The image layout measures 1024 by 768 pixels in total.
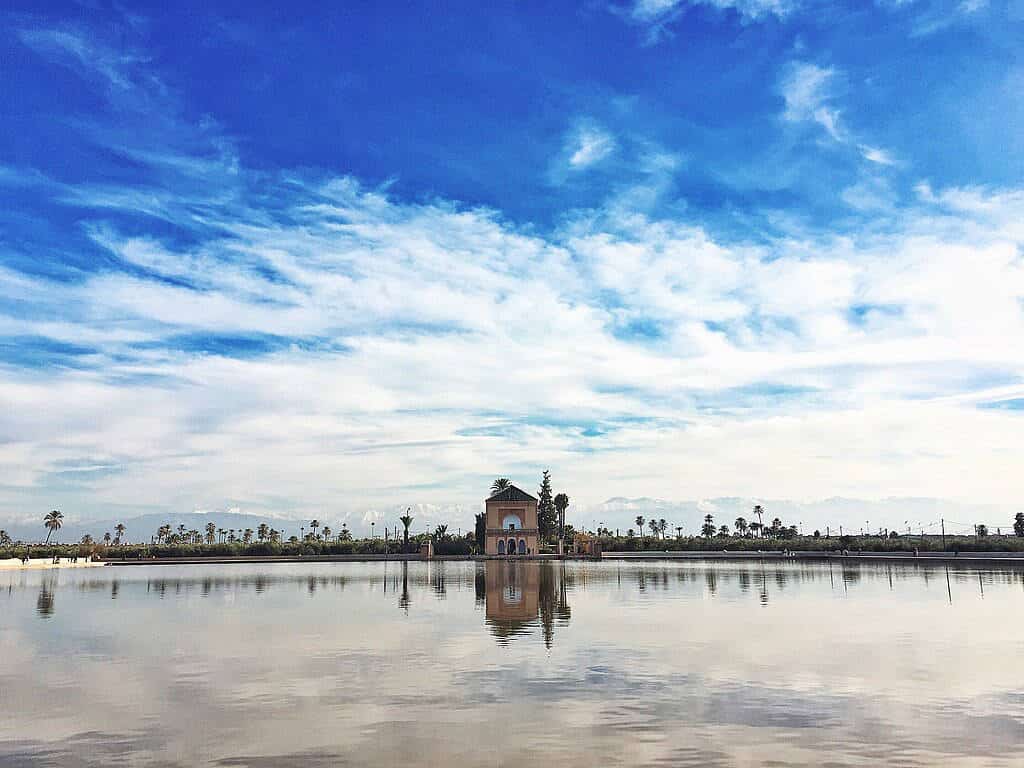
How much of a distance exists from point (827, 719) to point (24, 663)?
646 inches

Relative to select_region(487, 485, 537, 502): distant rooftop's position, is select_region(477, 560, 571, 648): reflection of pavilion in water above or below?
below

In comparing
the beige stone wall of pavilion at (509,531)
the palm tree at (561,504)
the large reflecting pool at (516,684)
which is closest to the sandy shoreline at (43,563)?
the beige stone wall of pavilion at (509,531)

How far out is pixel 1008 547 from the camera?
74.2 metres

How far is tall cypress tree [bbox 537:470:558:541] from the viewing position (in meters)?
103

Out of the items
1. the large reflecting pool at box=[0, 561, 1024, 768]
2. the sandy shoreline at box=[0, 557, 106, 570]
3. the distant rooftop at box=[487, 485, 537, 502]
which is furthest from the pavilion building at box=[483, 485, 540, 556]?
the large reflecting pool at box=[0, 561, 1024, 768]

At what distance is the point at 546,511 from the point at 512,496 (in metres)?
17.2

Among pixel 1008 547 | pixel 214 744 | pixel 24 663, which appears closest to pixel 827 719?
pixel 214 744

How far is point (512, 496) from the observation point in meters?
87.8

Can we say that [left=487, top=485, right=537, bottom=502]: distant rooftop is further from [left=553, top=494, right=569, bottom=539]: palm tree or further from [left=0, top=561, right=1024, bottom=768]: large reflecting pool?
[left=0, top=561, right=1024, bottom=768]: large reflecting pool

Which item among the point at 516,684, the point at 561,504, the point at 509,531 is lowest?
the point at 516,684

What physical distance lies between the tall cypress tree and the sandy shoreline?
51.9 m

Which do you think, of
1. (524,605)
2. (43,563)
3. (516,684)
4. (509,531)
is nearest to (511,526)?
(509,531)

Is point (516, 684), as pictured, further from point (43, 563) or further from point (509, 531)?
point (43, 563)

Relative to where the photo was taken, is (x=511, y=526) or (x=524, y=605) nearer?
(x=524, y=605)
